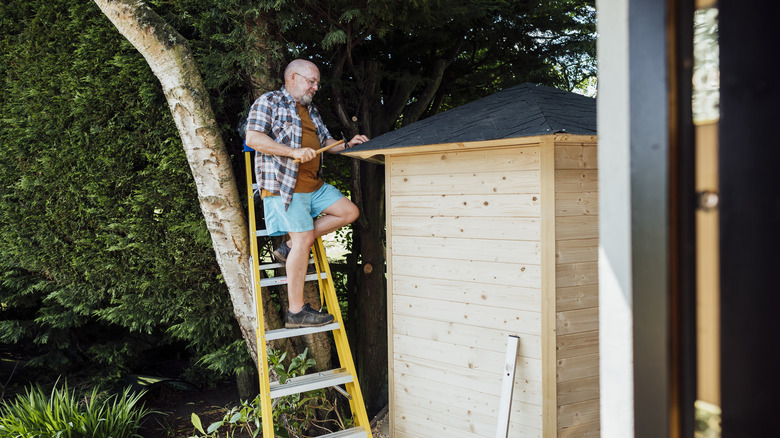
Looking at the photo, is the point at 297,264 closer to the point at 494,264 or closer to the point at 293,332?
the point at 293,332

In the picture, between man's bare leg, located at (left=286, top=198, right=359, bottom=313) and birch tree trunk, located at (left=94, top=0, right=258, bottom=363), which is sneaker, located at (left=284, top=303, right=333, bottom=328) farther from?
birch tree trunk, located at (left=94, top=0, right=258, bottom=363)

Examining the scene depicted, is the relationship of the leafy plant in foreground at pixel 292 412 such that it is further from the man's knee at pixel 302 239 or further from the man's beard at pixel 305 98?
the man's beard at pixel 305 98

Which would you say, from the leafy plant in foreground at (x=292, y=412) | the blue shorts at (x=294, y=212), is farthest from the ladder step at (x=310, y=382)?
the blue shorts at (x=294, y=212)

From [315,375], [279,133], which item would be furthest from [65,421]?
[279,133]

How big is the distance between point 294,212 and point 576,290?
5.95 feet

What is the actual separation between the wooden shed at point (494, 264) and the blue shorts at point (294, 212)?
470mm

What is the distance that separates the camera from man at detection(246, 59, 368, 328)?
3.59 m

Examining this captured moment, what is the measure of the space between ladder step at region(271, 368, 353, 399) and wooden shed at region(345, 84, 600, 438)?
398 mm

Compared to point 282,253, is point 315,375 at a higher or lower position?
lower

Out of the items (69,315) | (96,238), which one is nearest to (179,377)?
(69,315)

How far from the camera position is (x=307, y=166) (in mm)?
3773

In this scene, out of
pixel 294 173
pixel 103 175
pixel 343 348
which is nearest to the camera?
pixel 294 173

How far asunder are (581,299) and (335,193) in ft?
5.77

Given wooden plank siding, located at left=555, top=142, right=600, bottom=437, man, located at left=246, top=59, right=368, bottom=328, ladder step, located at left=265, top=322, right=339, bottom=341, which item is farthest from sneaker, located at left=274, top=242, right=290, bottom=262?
wooden plank siding, located at left=555, top=142, right=600, bottom=437
